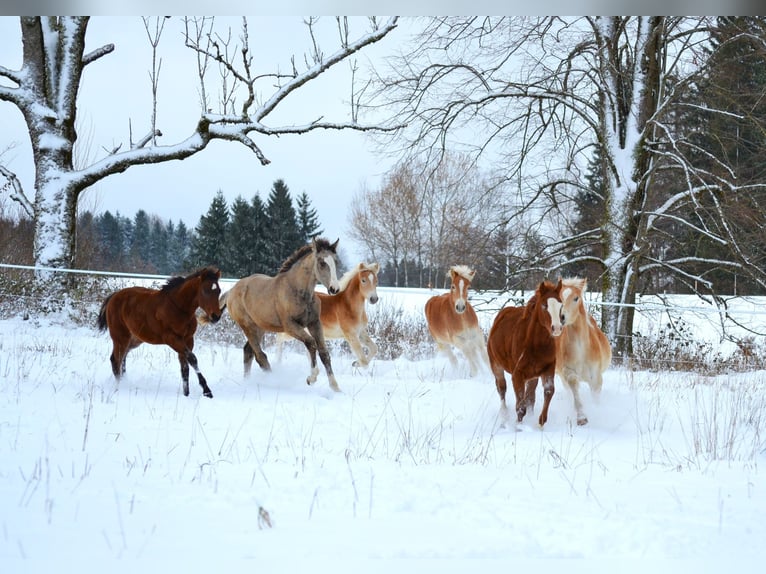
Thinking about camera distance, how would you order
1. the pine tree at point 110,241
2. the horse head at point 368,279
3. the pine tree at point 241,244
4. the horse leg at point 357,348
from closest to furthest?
the horse head at point 368,279 → the pine tree at point 110,241 → the horse leg at point 357,348 → the pine tree at point 241,244

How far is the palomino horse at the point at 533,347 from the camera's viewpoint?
3982mm

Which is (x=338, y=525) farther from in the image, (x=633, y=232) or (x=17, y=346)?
(x=633, y=232)

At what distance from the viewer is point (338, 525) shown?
99.8 inches

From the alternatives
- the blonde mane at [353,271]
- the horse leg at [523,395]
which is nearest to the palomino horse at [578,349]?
the horse leg at [523,395]

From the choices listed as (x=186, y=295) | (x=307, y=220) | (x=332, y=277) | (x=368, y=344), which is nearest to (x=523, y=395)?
(x=332, y=277)

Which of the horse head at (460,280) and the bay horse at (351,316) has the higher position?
the horse head at (460,280)

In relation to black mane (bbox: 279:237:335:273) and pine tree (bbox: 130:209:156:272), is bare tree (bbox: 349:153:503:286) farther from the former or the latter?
pine tree (bbox: 130:209:156:272)

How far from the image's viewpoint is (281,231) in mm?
6941

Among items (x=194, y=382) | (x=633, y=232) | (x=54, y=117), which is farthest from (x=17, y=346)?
(x=633, y=232)

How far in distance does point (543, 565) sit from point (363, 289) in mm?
3725

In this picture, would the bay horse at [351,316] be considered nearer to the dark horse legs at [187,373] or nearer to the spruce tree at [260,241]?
the spruce tree at [260,241]

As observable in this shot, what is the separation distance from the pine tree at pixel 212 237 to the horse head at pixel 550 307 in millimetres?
2974

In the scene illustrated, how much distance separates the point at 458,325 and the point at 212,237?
8.04 feet

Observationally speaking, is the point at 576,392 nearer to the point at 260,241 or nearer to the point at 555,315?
the point at 555,315
